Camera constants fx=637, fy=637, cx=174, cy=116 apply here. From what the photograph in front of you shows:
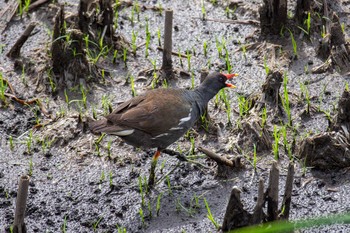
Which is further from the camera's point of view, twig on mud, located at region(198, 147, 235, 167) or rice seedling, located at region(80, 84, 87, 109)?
rice seedling, located at region(80, 84, 87, 109)

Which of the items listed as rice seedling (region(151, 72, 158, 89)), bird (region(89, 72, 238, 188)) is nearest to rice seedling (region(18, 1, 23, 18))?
rice seedling (region(151, 72, 158, 89))

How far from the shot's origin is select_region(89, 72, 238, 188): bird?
5078 millimetres

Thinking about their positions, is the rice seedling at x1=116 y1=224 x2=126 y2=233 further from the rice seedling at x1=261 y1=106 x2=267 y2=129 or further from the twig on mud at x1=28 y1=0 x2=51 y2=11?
the twig on mud at x1=28 y1=0 x2=51 y2=11

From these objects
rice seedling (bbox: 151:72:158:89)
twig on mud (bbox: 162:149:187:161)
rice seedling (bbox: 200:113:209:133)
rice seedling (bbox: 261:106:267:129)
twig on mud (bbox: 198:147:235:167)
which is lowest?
twig on mud (bbox: 162:149:187:161)

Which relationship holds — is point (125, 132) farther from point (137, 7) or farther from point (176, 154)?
point (137, 7)

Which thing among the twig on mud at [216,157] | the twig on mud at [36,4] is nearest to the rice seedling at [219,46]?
the twig on mud at [216,157]

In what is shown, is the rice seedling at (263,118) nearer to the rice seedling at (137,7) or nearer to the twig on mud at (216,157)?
the twig on mud at (216,157)

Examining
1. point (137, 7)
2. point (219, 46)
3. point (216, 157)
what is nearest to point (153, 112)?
point (216, 157)

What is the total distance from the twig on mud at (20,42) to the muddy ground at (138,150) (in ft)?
0.31

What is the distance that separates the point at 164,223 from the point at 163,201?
27 centimetres

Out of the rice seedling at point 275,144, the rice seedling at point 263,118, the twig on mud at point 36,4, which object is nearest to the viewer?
the rice seedling at point 275,144

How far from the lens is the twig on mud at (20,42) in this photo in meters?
6.82

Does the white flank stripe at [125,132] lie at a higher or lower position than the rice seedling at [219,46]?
lower

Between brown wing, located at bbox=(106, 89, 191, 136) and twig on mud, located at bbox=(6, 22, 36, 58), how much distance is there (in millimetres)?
2081
